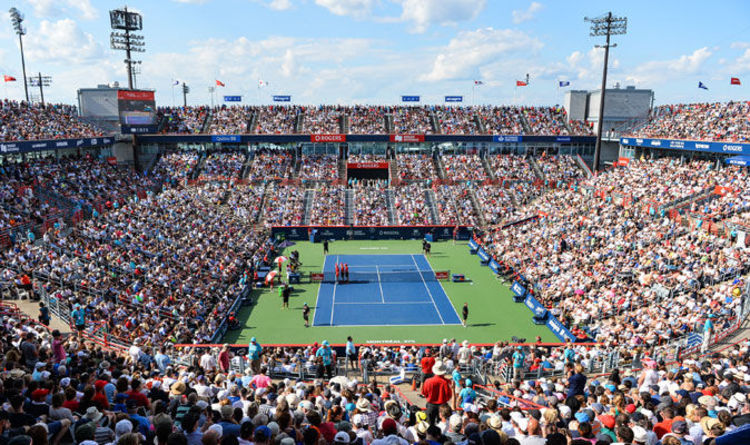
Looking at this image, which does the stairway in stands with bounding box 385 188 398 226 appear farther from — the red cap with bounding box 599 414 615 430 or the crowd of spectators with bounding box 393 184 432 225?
the red cap with bounding box 599 414 615 430

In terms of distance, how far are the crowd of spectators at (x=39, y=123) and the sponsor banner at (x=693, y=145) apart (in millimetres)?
51082

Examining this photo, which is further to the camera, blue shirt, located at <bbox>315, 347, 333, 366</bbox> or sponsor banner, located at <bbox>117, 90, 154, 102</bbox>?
sponsor banner, located at <bbox>117, 90, 154, 102</bbox>

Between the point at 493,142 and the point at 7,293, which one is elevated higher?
the point at 493,142

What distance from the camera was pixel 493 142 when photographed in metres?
54.3

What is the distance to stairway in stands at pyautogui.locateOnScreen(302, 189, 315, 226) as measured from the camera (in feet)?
139

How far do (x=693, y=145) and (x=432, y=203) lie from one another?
846 inches

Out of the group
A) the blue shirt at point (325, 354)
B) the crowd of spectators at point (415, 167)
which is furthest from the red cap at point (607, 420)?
the crowd of spectators at point (415, 167)

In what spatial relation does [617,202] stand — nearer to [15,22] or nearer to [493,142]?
[493,142]

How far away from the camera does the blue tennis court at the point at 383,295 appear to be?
2444cm

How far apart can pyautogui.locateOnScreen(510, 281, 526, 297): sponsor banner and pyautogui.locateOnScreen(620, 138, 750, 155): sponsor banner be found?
758 inches

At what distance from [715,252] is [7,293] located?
31.0 meters

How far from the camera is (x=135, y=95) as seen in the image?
159ft

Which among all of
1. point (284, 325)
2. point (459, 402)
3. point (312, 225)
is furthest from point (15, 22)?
point (459, 402)

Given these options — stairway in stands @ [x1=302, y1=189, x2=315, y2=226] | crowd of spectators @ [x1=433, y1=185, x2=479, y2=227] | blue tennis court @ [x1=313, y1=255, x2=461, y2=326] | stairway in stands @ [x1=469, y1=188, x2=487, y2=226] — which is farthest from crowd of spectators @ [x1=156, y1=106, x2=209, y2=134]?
stairway in stands @ [x1=469, y1=188, x2=487, y2=226]
